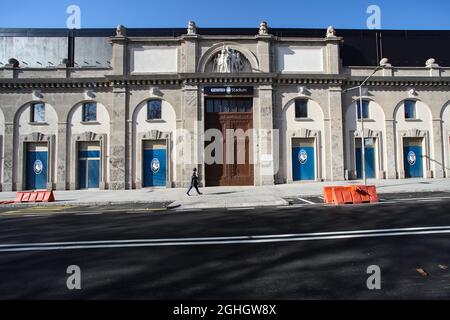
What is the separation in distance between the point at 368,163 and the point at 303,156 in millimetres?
6115

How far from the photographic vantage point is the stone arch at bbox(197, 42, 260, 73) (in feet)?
74.1

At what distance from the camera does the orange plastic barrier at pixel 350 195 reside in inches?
488

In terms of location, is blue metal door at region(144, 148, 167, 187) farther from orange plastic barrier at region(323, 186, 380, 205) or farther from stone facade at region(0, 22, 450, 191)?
orange plastic barrier at region(323, 186, 380, 205)

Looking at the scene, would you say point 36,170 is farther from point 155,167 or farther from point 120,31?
point 120,31

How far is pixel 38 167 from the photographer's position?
22422 millimetres

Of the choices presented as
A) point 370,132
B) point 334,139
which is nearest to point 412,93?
point 370,132

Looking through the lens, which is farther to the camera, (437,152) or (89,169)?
(437,152)

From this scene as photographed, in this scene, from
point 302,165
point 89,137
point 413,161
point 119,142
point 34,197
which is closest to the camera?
point 34,197

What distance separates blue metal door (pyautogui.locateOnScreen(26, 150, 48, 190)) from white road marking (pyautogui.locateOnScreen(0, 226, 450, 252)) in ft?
61.9

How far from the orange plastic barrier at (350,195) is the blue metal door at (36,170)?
73.5 feet

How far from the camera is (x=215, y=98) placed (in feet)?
74.6

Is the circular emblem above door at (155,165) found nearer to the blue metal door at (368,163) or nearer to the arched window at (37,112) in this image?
the arched window at (37,112)

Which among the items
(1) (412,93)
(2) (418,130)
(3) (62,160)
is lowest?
(3) (62,160)

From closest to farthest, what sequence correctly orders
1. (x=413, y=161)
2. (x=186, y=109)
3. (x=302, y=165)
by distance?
1. (x=186, y=109)
2. (x=302, y=165)
3. (x=413, y=161)
